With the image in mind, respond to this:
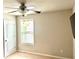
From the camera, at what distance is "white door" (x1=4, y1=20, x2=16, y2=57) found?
5.25 m

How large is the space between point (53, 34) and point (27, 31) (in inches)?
66.1

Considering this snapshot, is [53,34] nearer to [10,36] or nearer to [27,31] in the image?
[27,31]

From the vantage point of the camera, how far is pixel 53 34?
5.06m

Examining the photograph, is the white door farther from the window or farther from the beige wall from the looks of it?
the beige wall

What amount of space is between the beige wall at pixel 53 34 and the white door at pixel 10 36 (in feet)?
3.09

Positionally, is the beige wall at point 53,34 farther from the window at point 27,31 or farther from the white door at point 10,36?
the white door at point 10,36

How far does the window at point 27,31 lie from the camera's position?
19.1 ft

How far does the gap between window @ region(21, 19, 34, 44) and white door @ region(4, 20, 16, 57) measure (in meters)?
0.52

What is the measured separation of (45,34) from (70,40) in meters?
1.34

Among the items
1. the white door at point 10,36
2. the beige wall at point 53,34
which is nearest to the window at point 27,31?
the beige wall at point 53,34

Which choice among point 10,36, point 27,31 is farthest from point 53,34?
point 10,36

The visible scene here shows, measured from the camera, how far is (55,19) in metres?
4.96
